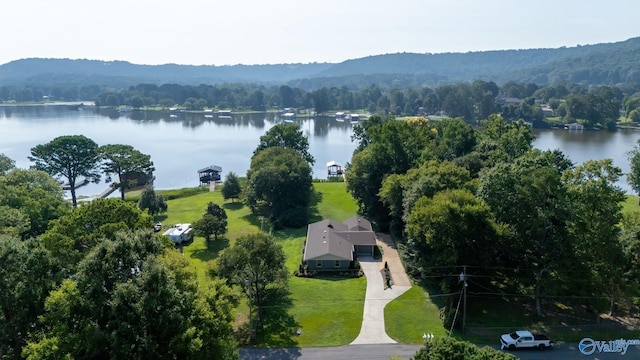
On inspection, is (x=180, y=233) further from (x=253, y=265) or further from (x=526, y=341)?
(x=526, y=341)

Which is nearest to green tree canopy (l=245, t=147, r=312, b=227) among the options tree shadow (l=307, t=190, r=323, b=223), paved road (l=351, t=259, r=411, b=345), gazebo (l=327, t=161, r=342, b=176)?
tree shadow (l=307, t=190, r=323, b=223)

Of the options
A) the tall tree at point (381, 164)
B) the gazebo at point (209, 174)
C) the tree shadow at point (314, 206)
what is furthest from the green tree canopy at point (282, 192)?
the gazebo at point (209, 174)

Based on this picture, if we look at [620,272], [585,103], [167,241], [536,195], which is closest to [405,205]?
[536,195]

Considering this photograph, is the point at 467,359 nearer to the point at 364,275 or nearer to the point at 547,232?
the point at 547,232

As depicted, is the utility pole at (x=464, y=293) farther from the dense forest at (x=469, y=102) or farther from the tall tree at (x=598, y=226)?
the dense forest at (x=469, y=102)

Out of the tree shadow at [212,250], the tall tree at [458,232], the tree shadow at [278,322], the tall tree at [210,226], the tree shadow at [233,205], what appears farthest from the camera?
the tree shadow at [233,205]

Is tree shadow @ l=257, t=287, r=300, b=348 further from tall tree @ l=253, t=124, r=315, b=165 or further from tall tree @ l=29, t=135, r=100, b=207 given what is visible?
tall tree @ l=253, t=124, r=315, b=165

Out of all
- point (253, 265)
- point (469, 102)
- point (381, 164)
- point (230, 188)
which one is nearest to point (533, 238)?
point (253, 265)
